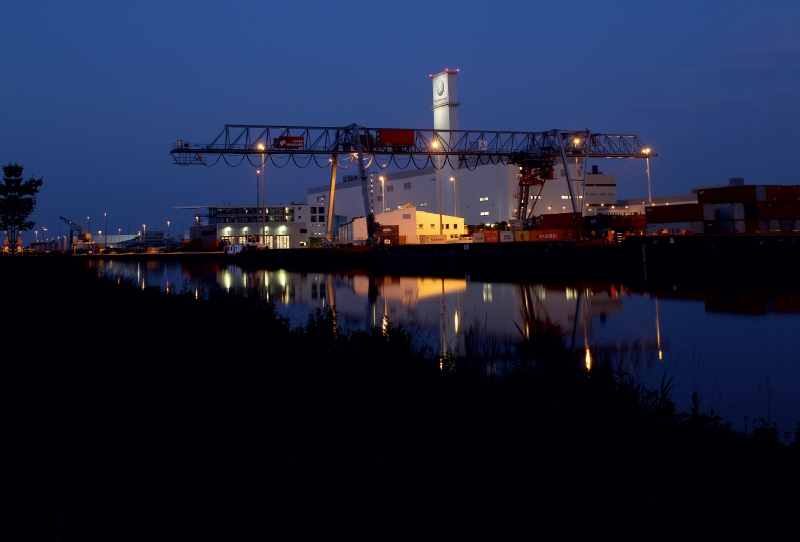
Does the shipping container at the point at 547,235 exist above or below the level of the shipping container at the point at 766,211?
below

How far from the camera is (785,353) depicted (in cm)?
1584

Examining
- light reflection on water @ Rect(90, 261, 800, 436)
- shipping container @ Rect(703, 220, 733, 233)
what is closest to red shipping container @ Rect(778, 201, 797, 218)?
shipping container @ Rect(703, 220, 733, 233)

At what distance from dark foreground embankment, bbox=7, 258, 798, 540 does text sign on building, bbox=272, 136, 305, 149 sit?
44.6 m

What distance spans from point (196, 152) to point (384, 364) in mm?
44108

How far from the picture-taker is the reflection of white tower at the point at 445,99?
9325cm

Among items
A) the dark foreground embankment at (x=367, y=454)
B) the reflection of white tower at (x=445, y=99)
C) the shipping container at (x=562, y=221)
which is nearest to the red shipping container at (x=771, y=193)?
the shipping container at (x=562, y=221)

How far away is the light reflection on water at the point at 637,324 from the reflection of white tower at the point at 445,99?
196 ft

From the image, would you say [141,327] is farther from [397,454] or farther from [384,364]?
[397,454]

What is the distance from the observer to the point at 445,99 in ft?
307

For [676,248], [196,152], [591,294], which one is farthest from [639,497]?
[196,152]

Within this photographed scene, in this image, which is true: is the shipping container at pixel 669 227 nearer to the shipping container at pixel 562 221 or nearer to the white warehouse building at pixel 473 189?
the shipping container at pixel 562 221

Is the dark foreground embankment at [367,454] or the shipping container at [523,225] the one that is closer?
the dark foreground embankment at [367,454]

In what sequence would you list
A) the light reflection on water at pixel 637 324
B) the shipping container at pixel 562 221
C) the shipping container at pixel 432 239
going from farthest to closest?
the shipping container at pixel 432 239 → the shipping container at pixel 562 221 → the light reflection on water at pixel 637 324

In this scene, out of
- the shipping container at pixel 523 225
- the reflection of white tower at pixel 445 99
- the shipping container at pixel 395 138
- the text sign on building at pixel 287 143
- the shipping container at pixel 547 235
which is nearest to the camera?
the text sign on building at pixel 287 143
